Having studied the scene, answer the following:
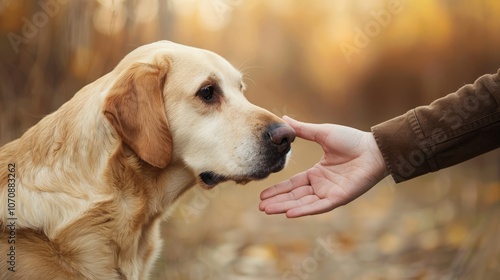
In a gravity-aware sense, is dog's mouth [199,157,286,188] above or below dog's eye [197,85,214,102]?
below

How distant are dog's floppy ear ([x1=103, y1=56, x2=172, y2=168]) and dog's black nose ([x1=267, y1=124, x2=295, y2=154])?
401 millimetres

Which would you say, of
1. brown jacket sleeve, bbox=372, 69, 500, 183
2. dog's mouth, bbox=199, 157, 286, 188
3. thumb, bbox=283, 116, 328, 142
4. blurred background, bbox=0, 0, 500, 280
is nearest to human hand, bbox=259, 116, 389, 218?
thumb, bbox=283, 116, 328, 142

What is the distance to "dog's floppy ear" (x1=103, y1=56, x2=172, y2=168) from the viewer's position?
80.8 inches

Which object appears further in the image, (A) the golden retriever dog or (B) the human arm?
(B) the human arm

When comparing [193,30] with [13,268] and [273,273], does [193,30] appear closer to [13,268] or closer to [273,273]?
[273,273]

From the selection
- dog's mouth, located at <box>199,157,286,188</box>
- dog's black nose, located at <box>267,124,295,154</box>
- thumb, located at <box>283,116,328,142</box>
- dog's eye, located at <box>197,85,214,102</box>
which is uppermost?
dog's eye, located at <box>197,85,214,102</box>

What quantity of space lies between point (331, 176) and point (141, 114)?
0.94 m

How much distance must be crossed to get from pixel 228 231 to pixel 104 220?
95.5 inches

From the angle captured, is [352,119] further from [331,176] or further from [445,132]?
[445,132]

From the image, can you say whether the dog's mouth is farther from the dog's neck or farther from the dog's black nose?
the dog's neck

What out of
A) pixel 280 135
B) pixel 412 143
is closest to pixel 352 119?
pixel 412 143

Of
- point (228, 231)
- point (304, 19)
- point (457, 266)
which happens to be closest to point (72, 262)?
point (228, 231)

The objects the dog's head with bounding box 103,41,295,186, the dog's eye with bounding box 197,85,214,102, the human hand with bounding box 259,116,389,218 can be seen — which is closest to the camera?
the dog's head with bounding box 103,41,295,186

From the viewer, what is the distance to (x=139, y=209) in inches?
84.4
